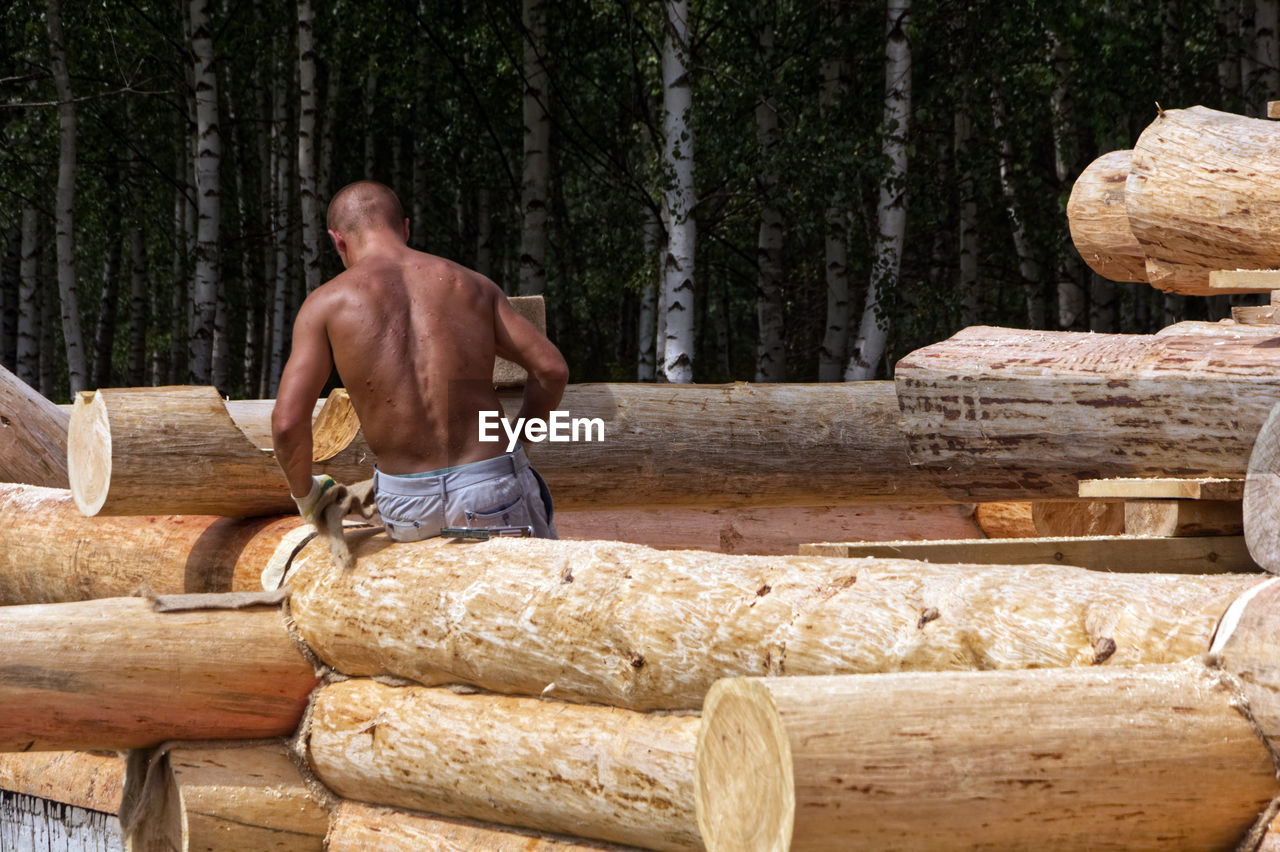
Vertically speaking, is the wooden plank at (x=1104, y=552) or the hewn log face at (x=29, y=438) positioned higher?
the hewn log face at (x=29, y=438)

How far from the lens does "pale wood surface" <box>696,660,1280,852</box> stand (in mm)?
2410

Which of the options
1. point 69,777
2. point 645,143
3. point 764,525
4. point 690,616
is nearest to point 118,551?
point 69,777

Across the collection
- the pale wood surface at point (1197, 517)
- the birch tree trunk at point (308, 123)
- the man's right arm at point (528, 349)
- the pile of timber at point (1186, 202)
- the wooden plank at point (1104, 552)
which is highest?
the birch tree trunk at point (308, 123)

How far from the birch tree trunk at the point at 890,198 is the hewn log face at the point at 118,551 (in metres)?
8.46

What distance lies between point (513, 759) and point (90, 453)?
9.46 feet

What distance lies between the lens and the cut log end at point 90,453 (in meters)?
5.78

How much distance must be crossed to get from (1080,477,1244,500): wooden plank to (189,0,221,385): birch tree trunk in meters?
13.0

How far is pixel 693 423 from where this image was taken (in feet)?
22.0

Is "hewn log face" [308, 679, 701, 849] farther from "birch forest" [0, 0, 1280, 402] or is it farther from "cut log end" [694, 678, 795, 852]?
"birch forest" [0, 0, 1280, 402]

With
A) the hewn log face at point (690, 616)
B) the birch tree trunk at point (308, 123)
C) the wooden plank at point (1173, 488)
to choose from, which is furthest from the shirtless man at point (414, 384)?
the birch tree trunk at point (308, 123)

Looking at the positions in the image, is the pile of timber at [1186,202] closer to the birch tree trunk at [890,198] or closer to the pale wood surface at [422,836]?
the pale wood surface at [422,836]

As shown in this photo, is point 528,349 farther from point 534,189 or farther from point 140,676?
point 534,189

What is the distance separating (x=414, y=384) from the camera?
499 cm

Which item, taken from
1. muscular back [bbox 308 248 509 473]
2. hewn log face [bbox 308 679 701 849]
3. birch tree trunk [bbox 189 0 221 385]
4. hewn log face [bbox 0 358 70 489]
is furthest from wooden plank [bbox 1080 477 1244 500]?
birch tree trunk [bbox 189 0 221 385]
